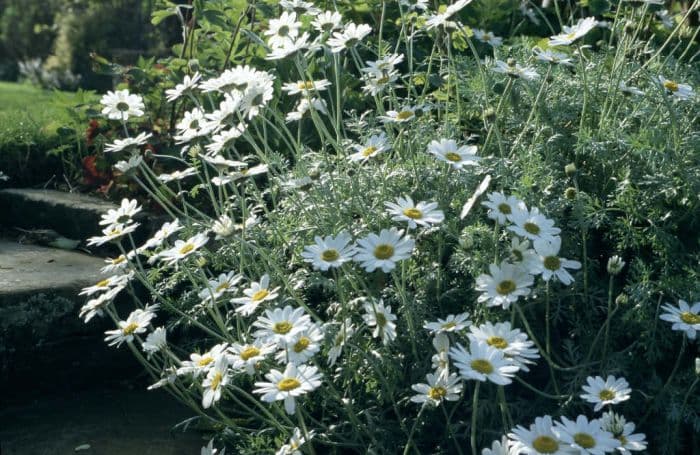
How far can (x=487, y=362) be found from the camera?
2041 mm

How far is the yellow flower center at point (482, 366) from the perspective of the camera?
2.01m

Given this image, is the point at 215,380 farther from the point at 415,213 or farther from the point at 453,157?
the point at 453,157

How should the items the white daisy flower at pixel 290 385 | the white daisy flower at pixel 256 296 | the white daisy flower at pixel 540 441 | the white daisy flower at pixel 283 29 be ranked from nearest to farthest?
the white daisy flower at pixel 540 441 < the white daisy flower at pixel 290 385 < the white daisy flower at pixel 256 296 < the white daisy flower at pixel 283 29

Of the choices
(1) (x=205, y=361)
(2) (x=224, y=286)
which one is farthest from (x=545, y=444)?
(2) (x=224, y=286)

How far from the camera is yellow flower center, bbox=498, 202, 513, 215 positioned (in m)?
2.30

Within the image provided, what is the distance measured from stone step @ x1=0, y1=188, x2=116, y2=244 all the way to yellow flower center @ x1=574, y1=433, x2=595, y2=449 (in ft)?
9.09

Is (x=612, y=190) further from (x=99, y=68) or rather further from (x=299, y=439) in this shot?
(x=99, y=68)

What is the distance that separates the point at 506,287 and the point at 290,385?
1.97 feet

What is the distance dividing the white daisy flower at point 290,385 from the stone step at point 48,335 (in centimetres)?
158

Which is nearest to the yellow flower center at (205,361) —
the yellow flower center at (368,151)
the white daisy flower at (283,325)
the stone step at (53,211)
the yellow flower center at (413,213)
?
the white daisy flower at (283,325)

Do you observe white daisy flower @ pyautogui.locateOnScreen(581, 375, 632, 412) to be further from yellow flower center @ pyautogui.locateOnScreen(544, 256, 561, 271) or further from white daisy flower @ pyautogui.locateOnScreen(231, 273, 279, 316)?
white daisy flower @ pyautogui.locateOnScreen(231, 273, 279, 316)

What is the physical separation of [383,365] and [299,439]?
14.4 inches

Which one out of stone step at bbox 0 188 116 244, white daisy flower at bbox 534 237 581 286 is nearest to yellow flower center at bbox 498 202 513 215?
white daisy flower at bbox 534 237 581 286

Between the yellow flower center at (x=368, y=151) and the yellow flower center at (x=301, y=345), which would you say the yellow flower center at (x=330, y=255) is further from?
the yellow flower center at (x=368, y=151)
